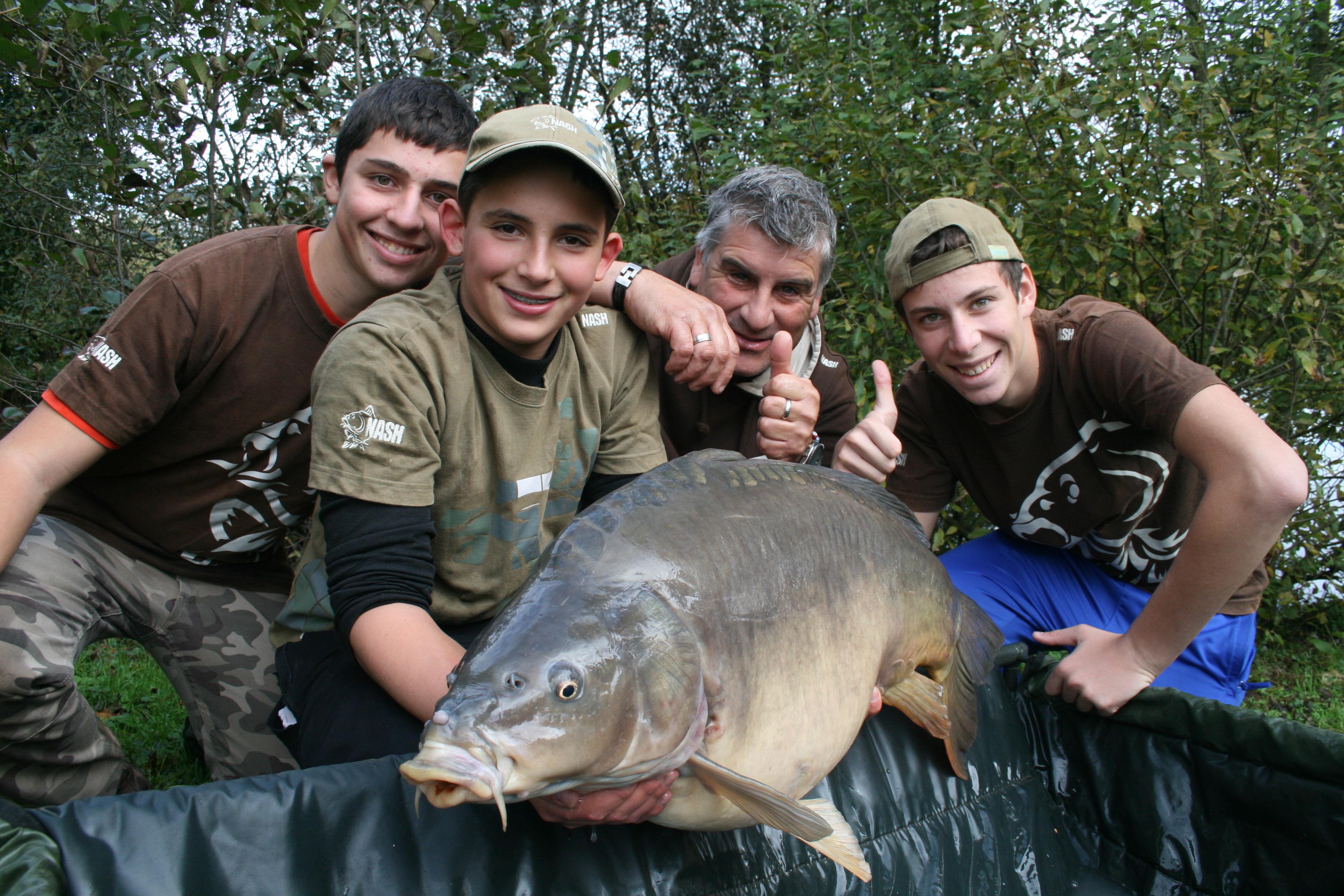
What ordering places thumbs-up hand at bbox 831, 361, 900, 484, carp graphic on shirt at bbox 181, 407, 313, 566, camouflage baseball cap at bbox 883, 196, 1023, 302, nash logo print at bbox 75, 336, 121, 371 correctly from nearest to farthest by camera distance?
nash logo print at bbox 75, 336, 121, 371 → thumbs-up hand at bbox 831, 361, 900, 484 → carp graphic on shirt at bbox 181, 407, 313, 566 → camouflage baseball cap at bbox 883, 196, 1023, 302

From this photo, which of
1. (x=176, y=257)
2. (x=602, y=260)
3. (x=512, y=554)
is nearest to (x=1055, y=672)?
(x=512, y=554)

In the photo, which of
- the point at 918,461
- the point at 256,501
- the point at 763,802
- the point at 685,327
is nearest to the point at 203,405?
the point at 256,501

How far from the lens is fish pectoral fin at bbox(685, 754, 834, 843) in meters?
0.95

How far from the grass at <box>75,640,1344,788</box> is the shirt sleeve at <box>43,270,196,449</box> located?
1.01 m

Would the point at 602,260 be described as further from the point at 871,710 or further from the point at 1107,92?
the point at 1107,92

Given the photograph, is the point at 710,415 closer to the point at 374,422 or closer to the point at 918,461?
the point at 918,461

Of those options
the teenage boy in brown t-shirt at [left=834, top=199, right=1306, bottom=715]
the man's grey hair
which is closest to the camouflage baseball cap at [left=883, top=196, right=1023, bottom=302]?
the teenage boy in brown t-shirt at [left=834, top=199, right=1306, bottom=715]

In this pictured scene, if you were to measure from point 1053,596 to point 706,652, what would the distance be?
167 centimetres

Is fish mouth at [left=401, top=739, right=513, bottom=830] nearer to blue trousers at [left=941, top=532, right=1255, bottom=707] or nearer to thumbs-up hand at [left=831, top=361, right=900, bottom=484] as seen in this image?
thumbs-up hand at [left=831, top=361, right=900, bottom=484]

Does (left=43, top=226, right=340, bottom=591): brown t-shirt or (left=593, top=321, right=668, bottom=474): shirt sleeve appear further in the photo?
(left=593, top=321, right=668, bottom=474): shirt sleeve

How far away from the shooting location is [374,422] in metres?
1.37

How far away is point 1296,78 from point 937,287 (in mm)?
1646

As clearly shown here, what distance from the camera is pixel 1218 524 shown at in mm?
1659

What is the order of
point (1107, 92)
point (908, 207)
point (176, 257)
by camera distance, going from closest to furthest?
1. point (176, 257)
2. point (1107, 92)
3. point (908, 207)
